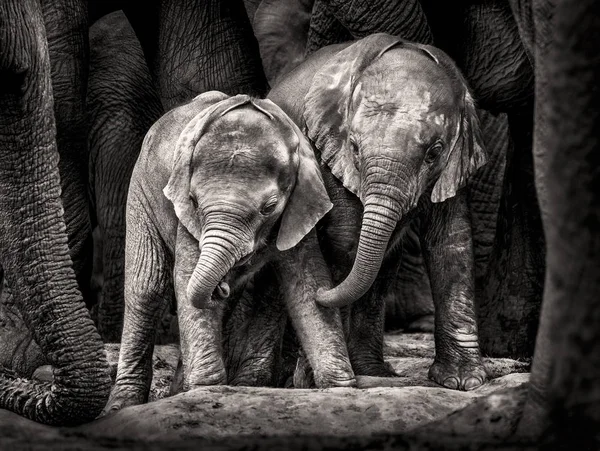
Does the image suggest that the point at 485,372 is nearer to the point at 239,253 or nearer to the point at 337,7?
the point at 239,253

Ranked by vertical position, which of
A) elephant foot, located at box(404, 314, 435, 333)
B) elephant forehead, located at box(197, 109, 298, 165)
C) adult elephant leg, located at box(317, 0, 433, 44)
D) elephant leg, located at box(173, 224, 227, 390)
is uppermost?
adult elephant leg, located at box(317, 0, 433, 44)

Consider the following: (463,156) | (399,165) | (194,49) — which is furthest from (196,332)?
(194,49)

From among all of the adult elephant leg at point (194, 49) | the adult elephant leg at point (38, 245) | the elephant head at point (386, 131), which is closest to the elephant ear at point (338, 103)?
the elephant head at point (386, 131)

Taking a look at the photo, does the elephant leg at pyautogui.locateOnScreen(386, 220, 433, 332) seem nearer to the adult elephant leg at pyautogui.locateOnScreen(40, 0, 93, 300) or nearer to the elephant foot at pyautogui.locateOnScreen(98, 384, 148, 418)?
the adult elephant leg at pyautogui.locateOnScreen(40, 0, 93, 300)

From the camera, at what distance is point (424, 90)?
175 inches

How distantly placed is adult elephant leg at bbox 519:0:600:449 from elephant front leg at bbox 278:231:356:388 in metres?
1.87

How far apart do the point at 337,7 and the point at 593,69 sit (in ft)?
9.97

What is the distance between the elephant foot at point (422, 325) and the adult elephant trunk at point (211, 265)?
240 centimetres

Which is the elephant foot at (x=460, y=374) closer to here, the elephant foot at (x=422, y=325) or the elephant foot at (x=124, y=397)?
the elephant foot at (x=124, y=397)

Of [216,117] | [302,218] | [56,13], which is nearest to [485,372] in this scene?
[302,218]

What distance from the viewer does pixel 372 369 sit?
482 cm

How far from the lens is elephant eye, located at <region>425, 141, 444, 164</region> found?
4406 mm

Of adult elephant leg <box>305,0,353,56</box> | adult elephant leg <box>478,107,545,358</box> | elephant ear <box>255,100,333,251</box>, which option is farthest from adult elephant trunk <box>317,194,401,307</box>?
adult elephant leg <box>305,0,353,56</box>

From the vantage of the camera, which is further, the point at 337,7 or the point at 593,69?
the point at 337,7
